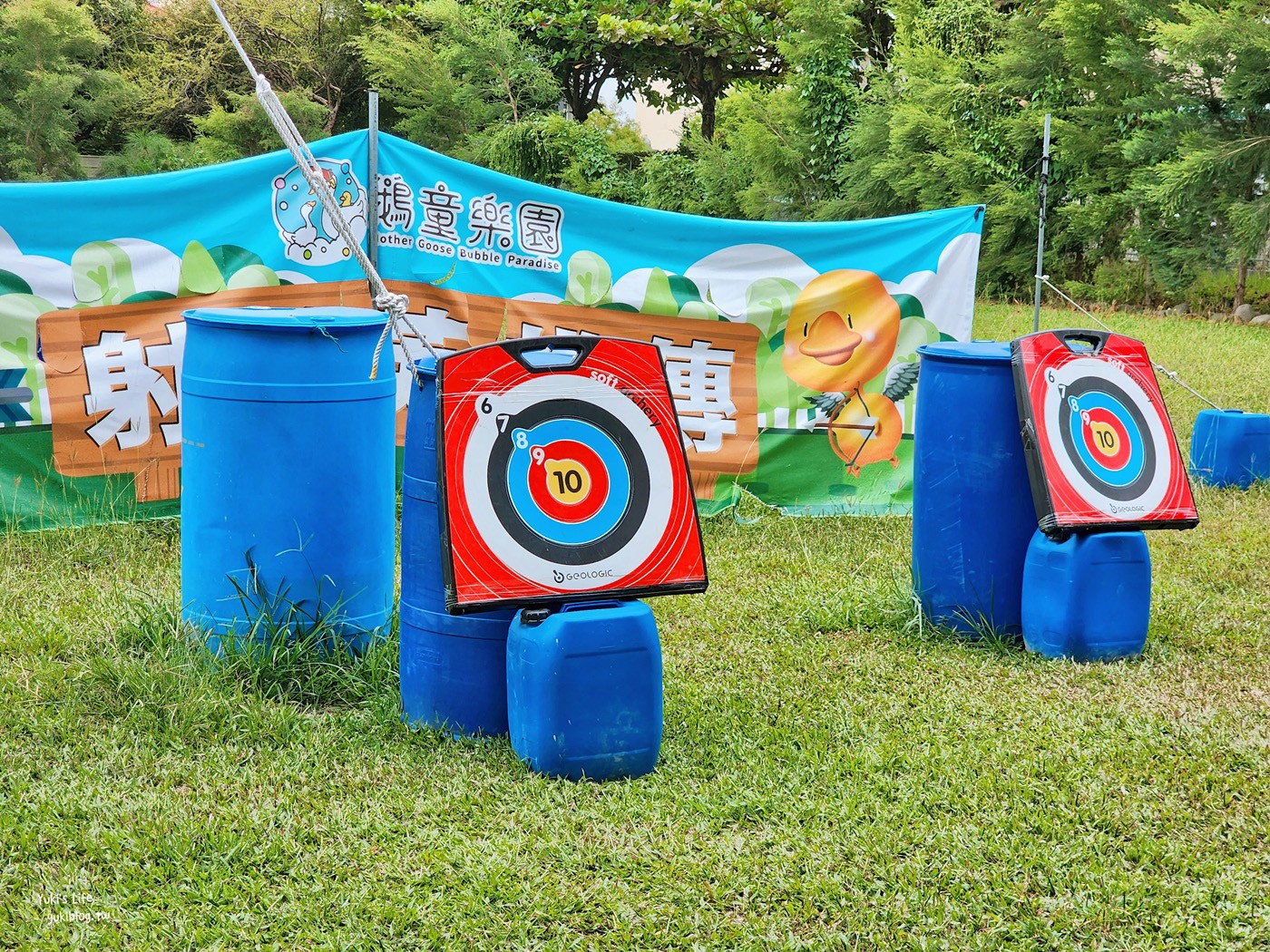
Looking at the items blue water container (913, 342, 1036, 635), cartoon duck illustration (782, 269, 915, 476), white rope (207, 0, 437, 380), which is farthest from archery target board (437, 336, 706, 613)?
cartoon duck illustration (782, 269, 915, 476)

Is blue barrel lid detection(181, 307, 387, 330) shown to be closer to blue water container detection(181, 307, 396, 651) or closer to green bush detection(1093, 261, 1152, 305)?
blue water container detection(181, 307, 396, 651)

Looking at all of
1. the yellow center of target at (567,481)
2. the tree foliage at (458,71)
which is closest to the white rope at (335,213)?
the yellow center of target at (567,481)

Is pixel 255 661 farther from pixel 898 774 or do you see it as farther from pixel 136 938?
pixel 898 774

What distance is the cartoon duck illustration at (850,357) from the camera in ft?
21.4

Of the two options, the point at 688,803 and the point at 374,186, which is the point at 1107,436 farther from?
the point at 374,186

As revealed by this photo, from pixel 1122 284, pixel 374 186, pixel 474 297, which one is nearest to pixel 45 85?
pixel 1122 284

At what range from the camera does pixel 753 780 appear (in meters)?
3.26

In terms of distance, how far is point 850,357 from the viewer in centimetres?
657

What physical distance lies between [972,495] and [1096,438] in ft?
1.63

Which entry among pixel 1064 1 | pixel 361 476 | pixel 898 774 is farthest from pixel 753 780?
pixel 1064 1

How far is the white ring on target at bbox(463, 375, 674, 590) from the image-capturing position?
3242mm

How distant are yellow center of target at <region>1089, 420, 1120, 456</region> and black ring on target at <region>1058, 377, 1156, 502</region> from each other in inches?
3.3

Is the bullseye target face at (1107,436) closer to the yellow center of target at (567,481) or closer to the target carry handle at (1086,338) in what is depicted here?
the target carry handle at (1086,338)

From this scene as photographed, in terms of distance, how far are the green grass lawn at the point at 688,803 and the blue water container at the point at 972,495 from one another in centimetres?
16
